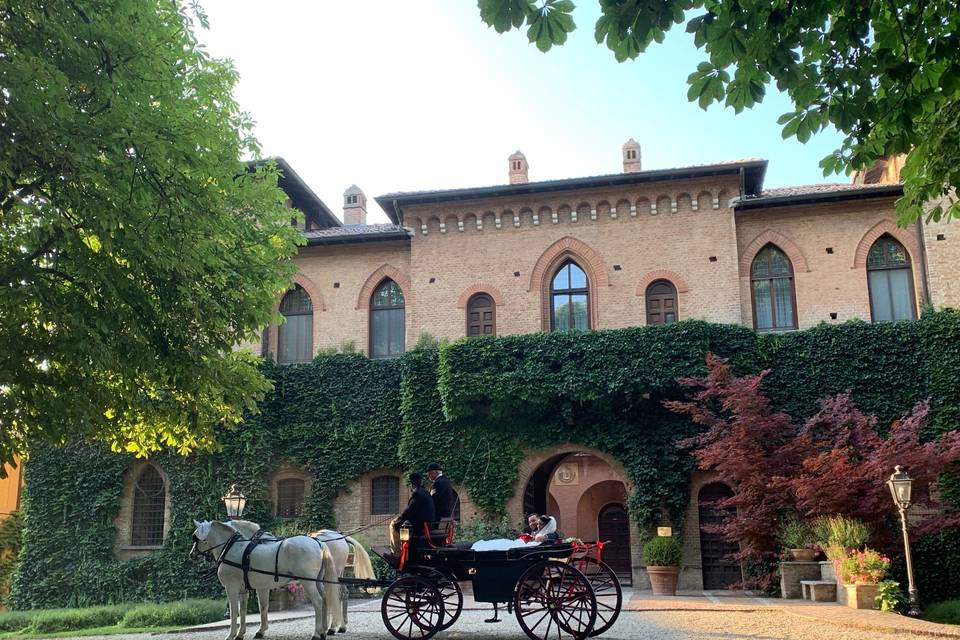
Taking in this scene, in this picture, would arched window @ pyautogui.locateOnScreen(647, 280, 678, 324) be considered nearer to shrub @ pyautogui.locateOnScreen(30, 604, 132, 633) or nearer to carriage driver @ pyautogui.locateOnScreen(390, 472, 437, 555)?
carriage driver @ pyautogui.locateOnScreen(390, 472, 437, 555)

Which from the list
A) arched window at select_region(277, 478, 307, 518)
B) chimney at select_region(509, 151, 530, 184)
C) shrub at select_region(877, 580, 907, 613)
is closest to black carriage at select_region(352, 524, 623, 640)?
shrub at select_region(877, 580, 907, 613)

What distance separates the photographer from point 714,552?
66.1 feet

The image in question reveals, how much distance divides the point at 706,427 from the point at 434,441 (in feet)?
21.6

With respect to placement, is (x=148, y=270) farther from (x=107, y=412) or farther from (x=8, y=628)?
(x=8, y=628)

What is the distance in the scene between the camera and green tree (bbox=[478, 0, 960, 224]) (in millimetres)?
6289

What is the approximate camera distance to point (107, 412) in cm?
1259

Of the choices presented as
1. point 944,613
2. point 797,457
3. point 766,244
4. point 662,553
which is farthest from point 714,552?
point 766,244

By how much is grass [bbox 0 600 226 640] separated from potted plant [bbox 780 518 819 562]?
11.4 metres

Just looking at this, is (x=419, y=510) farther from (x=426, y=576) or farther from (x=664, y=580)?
(x=664, y=580)

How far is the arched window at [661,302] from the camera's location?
21.5 metres

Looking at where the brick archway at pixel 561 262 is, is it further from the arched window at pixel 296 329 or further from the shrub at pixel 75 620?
the shrub at pixel 75 620

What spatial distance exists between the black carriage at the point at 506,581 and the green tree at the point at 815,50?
531cm

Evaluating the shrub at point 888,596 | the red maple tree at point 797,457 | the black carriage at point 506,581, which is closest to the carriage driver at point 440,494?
the black carriage at point 506,581

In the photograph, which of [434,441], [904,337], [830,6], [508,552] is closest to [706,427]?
[904,337]
